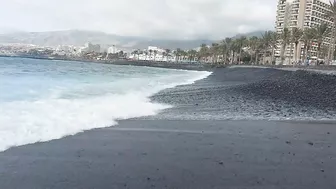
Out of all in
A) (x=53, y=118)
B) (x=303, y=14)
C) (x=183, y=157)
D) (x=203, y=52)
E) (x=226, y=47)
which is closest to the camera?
(x=183, y=157)

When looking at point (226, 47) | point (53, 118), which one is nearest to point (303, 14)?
Answer: point (226, 47)

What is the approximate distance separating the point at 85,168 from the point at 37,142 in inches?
94.6

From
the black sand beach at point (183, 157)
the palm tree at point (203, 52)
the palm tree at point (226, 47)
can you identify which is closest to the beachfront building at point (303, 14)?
the palm tree at point (226, 47)

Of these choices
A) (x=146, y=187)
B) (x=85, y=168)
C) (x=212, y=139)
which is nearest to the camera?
(x=146, y=187)

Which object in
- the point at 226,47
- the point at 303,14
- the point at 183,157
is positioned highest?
the point at 303,14

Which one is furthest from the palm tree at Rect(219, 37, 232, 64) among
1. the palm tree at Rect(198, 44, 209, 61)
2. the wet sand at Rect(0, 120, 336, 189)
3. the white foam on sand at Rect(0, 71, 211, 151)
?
the wet sand at Rect(0, 120, 336, 189)

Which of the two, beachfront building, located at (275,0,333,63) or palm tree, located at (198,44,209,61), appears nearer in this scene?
beachfront building, located at (275,0,333,63)

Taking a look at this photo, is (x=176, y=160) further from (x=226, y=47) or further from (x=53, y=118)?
(x=226, y=47)

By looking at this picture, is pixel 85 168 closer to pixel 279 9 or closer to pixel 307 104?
pixel 307 104

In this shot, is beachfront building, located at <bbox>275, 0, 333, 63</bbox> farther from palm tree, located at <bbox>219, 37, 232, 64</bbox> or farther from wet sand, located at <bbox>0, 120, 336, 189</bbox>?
wet sand, located at <bbox>0, 120, 336, 189</bbox>

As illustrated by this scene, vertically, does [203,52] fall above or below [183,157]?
above

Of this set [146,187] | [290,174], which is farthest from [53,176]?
[290,174]

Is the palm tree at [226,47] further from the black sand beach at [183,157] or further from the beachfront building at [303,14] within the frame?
the black sand beach at [183,157]

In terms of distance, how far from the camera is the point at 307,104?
18312mm
